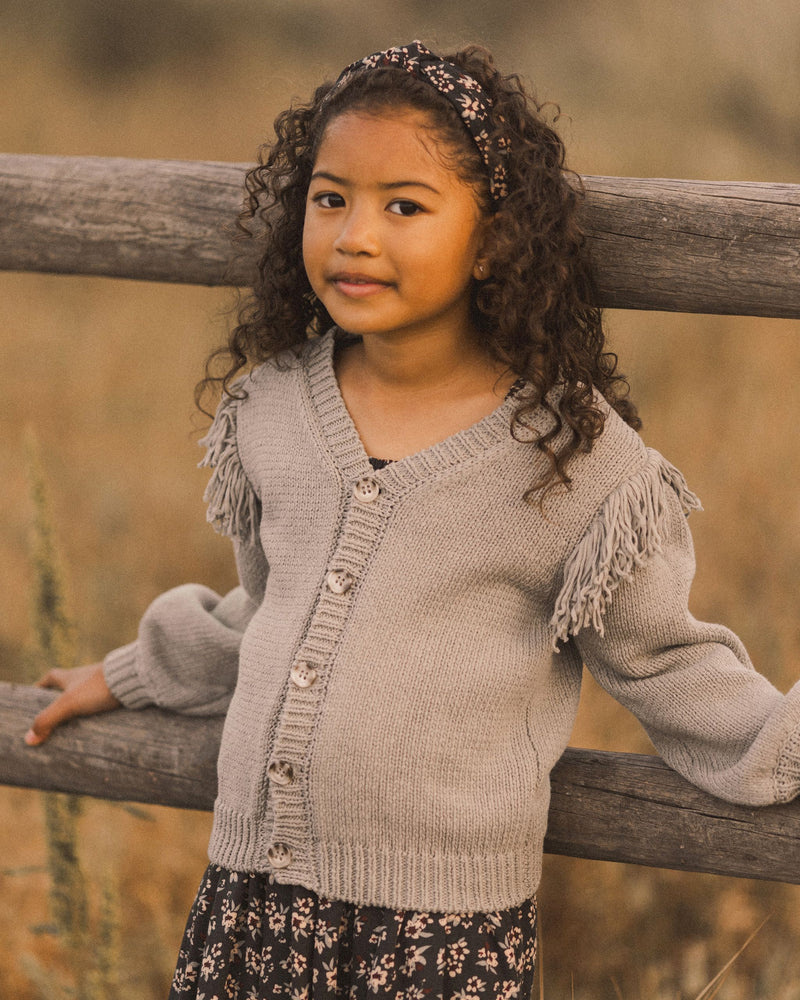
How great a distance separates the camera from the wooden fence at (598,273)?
1.28 metres

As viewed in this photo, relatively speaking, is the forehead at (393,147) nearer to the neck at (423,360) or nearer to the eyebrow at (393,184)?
the eyebrow at (393,184)

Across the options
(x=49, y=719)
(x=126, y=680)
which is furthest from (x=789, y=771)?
(x=49, y=719)

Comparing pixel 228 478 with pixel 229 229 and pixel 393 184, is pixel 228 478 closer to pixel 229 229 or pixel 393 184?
pixel 229 229

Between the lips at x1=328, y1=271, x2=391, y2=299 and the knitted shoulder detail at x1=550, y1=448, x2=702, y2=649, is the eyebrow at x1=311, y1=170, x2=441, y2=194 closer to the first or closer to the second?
the lips at x1=328, y1=271, x2=391, y2=299

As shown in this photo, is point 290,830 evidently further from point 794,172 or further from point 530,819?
point 794,172

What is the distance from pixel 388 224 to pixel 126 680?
774mm

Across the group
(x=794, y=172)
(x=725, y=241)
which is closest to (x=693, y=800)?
(x=725, y=241)

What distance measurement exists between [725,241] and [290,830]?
834 mm

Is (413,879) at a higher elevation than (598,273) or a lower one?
lower

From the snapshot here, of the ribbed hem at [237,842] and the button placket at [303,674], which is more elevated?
the button placket at [303,674]

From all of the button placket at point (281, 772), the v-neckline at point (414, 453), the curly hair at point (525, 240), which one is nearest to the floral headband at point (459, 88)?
the curly hair at point (525, 240)

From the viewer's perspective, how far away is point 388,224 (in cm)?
116

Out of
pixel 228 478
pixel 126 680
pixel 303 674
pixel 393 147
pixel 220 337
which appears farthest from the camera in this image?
pixel 220 337

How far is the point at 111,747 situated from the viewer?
1568mm
